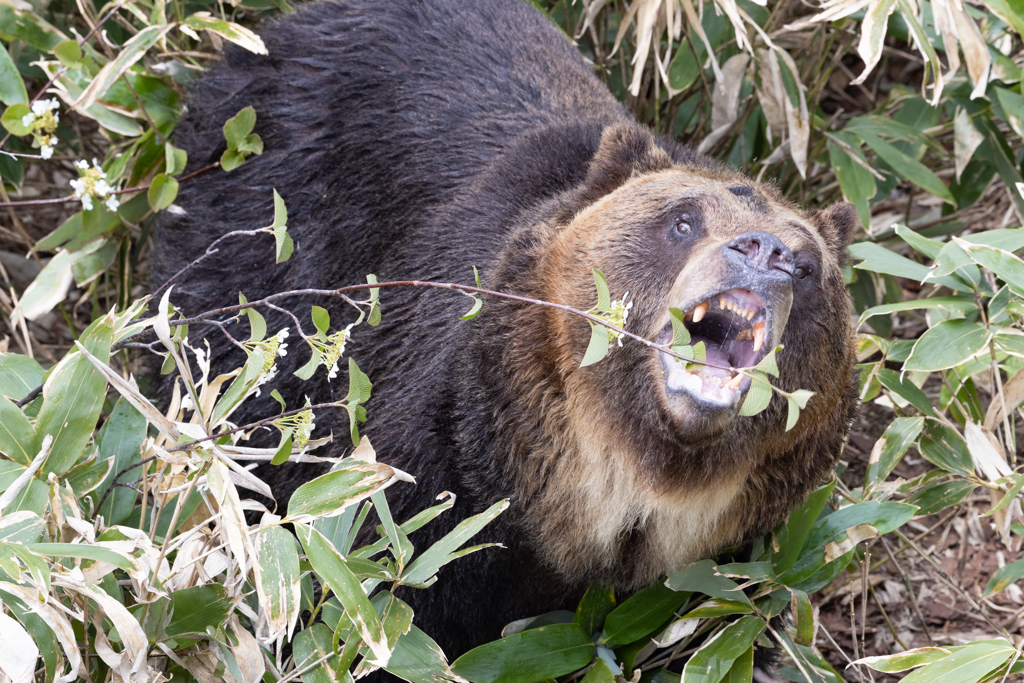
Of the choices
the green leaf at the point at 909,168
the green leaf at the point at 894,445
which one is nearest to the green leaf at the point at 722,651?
the green leaf at the point at 894,445

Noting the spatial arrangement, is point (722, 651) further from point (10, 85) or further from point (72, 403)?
point (10, 85)

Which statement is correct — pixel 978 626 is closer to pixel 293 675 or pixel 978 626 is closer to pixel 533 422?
pixel 533 422

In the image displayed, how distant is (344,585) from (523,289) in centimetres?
106

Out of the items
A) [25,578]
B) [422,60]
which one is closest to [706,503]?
[25,578]

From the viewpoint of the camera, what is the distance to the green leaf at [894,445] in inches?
132

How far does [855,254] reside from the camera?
3.48 m

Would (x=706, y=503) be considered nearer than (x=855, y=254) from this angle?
Yes

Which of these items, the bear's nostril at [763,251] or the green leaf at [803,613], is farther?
the green leaf at [803,613]

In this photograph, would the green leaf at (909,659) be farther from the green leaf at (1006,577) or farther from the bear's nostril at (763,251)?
the bear's nostril at (763,251)

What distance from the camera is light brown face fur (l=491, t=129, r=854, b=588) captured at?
2645 millimetres

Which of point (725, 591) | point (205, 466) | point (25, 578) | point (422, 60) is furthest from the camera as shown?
point (422, 60)

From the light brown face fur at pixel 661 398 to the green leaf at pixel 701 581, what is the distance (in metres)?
0.04

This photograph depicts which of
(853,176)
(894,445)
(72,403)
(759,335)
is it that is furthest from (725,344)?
(853,176)

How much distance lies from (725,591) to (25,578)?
5.95 ft
